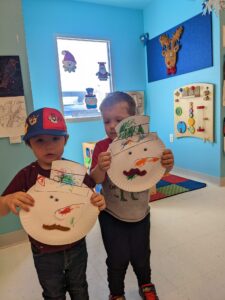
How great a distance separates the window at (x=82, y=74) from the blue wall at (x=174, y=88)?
766mm

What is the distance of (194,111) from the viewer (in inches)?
121

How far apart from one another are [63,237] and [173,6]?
3433 millimetres

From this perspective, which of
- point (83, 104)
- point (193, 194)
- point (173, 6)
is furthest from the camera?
point (83, 104)

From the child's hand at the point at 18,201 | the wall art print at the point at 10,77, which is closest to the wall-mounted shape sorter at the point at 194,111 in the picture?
the wall art print at the point at 10,77

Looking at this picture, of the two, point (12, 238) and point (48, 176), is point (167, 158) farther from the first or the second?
point (12, 238)

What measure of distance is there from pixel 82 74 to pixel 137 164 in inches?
118

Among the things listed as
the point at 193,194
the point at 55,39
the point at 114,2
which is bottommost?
the point at 193,194

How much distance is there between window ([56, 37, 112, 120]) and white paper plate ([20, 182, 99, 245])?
9.33ft

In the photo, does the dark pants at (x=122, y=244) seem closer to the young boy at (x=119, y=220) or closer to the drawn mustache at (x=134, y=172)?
the young boy at (x=119, y=220)

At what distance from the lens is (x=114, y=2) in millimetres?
3459

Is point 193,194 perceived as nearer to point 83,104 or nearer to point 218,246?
point 218,246

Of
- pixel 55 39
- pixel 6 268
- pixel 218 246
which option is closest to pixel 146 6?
pixel 55 39

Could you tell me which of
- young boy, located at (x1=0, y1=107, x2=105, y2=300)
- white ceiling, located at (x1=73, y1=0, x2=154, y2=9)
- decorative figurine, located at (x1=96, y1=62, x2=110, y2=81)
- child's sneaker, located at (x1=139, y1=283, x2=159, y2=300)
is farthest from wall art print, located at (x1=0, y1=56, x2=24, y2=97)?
white ceiling, located at (x1=73, y1=0, x2=154, y2=9)

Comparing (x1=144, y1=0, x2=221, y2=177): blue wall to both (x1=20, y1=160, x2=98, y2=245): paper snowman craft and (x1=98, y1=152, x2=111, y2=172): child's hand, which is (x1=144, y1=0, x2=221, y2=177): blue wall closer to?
(x1=98, y1=152, x2=111, y2=172): child's hand
